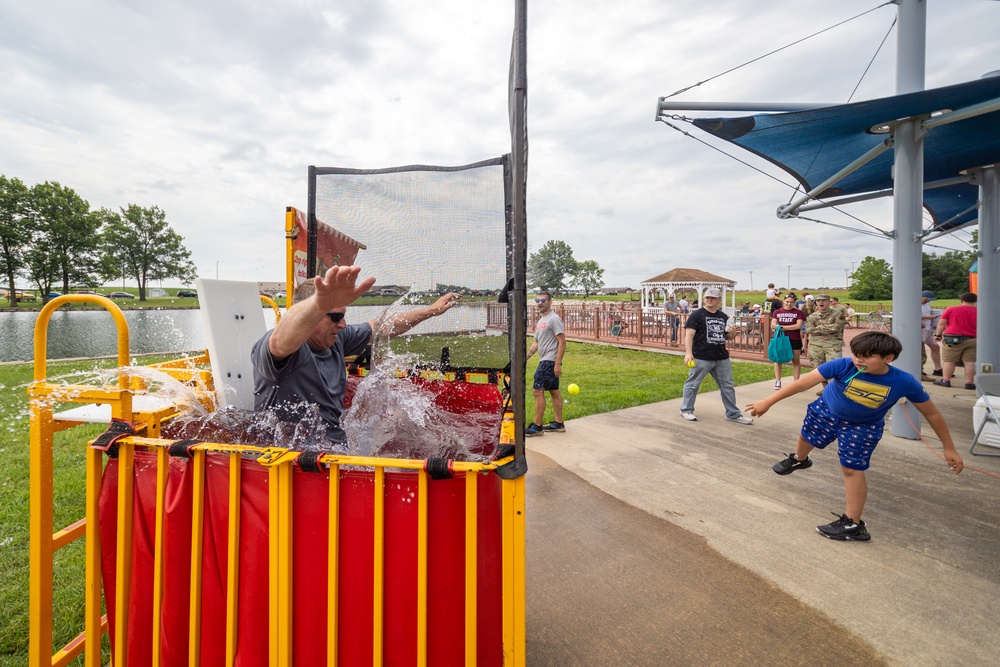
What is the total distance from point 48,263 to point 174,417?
48057 millimetres

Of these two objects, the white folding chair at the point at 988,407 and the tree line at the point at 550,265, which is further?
the white folding chair at the point at 988,407

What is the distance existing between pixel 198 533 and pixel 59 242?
49.6 m

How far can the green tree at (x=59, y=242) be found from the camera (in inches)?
1436

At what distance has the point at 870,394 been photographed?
3.16m

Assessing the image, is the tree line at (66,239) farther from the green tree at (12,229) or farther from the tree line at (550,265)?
the tree line at (550,265)

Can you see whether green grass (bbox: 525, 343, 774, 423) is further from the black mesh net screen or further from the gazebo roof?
the gazebo roof

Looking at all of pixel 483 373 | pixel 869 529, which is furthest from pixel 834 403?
pixel 483 373

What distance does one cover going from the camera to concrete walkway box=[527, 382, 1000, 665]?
2.24m

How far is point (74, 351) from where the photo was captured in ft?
50.5

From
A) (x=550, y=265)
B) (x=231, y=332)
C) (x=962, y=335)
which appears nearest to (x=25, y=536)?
(x=231, y=332)

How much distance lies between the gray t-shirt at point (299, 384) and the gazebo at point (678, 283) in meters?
27.8

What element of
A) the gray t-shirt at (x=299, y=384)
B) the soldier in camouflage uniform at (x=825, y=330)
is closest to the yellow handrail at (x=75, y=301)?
the gray t-shirt at (x=299, y=384)

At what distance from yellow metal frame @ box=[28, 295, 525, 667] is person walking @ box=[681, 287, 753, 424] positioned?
4960 mm

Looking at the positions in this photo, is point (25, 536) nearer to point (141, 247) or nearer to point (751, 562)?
point (751, 562)
